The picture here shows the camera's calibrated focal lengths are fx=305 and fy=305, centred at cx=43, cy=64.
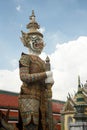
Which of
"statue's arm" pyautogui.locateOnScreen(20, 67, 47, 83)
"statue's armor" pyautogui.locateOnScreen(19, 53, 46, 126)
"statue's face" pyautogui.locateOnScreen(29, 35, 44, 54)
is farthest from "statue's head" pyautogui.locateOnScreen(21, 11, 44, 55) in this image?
"statue's arm" pyautogui.locateOnScreen(20, 67, 47, 83)

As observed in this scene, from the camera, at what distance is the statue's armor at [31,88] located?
813cm

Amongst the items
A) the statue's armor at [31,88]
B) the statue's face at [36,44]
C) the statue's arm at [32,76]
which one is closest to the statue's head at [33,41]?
the statue's face at [36,44]

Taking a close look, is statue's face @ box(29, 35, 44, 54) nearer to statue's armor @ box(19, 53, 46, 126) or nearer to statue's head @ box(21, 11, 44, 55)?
statue's head @ box(21, 11, 44, 55)

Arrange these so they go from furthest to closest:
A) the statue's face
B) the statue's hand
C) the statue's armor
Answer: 1. the statue's face
2. the statue's hand
3. the statue's armor

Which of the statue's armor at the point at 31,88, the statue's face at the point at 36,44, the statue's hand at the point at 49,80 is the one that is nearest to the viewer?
the statue's armor at the point at 31,88

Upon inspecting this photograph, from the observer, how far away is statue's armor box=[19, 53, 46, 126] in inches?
320

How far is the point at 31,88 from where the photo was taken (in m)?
8.40

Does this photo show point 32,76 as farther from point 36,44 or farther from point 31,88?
point 36,44

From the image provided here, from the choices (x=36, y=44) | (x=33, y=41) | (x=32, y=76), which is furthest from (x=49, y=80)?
(x=33, y=41)

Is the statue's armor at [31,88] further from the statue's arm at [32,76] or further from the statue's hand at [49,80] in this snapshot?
the statue's hand at [49,80]

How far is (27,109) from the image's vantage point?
813cm

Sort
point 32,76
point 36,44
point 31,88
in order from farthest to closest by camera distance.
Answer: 1. point 36,44
2. point 31,88
3. point 32,76

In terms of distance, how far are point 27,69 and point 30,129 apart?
5.25 feet

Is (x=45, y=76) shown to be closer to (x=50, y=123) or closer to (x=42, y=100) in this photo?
(x=42, y=100)
